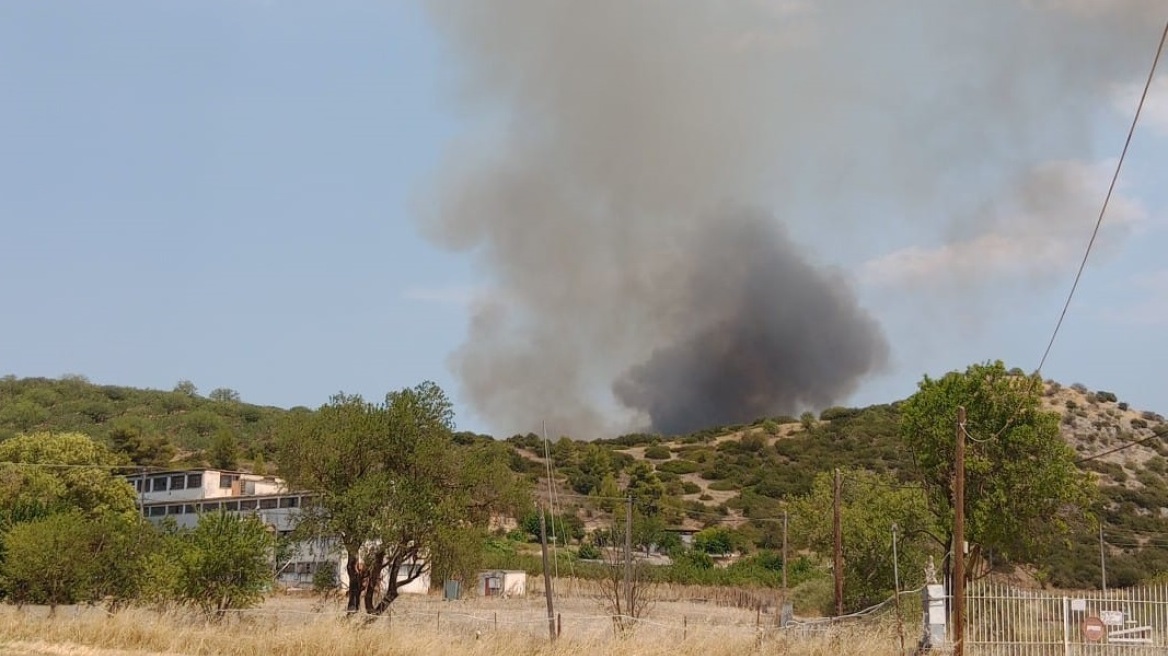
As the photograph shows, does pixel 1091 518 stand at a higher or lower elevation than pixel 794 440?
lower

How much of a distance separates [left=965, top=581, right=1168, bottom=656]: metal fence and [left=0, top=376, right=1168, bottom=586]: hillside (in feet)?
171

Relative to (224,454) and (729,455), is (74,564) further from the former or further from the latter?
(729,455)

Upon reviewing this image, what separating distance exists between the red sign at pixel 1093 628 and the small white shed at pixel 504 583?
50.0m

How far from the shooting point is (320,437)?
4466cm

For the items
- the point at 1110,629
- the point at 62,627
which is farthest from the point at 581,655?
the point at 1110,629

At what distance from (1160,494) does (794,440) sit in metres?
41.2

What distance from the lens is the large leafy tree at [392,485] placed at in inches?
1668

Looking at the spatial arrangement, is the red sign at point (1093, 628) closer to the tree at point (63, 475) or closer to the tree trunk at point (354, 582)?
the tree trunk at point (354, 582)

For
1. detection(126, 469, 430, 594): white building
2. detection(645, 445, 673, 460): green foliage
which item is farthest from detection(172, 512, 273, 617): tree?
detection(645, 445, 673, 460): green foliage

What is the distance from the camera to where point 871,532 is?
58344mm

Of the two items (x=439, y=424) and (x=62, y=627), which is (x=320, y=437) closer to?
(x=439, y=424)

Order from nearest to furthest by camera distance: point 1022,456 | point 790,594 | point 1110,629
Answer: point 1110,629 < point 1022,456 < point 790,594

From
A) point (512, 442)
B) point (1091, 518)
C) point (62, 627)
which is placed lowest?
point (62, 627)

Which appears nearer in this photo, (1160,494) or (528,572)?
(528,572)
